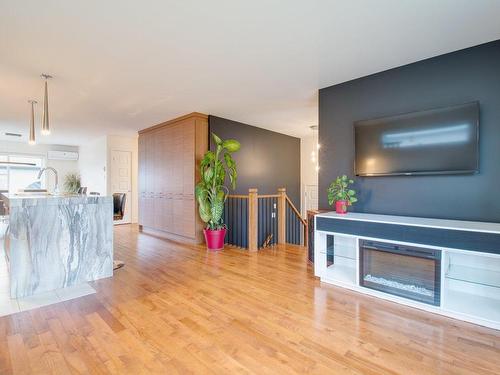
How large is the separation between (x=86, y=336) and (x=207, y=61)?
2758 millimetres

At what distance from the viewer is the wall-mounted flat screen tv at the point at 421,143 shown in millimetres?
2506

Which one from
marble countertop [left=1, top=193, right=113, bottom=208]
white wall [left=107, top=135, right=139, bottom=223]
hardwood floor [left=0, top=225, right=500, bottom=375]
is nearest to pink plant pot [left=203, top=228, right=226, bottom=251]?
hardwood floor [left=0, top=225, right=500, bottom=375]

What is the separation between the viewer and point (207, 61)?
2846 mm

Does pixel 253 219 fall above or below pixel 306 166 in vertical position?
below

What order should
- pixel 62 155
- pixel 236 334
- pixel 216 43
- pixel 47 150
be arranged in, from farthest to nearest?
1. pixel 62 155
2. pixel 47 150
3. pixel 216 43
4. pixel 236 334

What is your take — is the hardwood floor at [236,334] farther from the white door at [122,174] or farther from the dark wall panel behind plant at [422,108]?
the white door at [122,174]

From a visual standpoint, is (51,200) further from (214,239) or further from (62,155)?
(62,155)

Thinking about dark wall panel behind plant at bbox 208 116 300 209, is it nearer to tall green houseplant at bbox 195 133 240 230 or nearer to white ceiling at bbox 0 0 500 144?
tall green houseplant at bbox 195 133 240 230

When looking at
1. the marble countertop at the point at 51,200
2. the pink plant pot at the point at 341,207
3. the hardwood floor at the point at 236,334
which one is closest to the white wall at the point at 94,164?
the marble countertop at the point at 51,200

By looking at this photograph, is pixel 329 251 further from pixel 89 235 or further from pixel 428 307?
pixel 89 235

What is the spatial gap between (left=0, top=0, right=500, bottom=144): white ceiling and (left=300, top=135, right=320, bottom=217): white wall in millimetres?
3230

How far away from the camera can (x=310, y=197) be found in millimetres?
7250

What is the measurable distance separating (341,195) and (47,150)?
9.43 metres

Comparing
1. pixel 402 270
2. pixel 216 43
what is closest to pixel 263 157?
pixel 216 43
